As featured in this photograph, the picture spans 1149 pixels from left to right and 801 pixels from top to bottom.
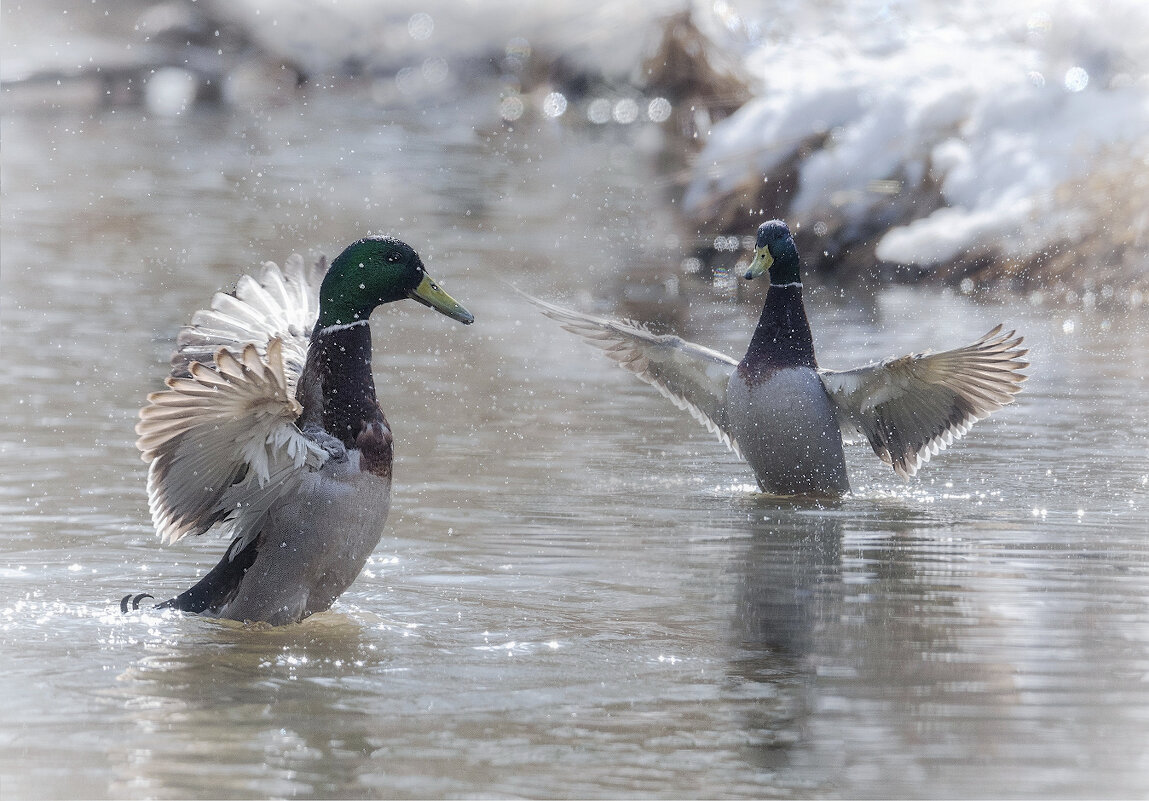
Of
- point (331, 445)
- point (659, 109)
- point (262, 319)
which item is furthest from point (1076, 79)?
point (331, 445)

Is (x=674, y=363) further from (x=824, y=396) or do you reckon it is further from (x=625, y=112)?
(x=625, y=112)

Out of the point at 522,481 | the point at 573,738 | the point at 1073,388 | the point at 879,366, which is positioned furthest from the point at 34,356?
the point at 573,738

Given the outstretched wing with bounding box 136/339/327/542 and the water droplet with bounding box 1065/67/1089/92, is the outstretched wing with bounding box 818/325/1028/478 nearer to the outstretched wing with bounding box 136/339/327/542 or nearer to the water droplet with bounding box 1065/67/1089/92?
the outstretched wing with bounding box 136/339/327/542

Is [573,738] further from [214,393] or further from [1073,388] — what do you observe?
[1073,388]

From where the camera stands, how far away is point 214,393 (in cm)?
465

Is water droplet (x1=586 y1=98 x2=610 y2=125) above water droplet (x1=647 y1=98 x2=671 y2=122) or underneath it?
above

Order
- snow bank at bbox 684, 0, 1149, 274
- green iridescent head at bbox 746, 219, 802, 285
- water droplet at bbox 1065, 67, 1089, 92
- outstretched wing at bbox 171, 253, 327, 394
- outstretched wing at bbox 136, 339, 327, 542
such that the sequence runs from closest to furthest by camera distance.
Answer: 1. outstretched wing at bbox 136, 339, 327, 542
2. outstretched wing at bbox 171, 253, 327, 394
3. green iridescent head at bbox 746, 219, 802, 285
4. snow bank at bbox 684, 0, 1149, 274
5. water droplet at bbox 1065, 67, 1089, 92

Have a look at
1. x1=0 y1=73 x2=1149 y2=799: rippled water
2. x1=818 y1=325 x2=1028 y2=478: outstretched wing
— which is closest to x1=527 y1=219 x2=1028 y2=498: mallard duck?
x1=818 y1=325 x2=1028 y2=478: outstretched wing

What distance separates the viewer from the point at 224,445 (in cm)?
491

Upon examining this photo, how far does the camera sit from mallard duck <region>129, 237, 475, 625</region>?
488 centimetres

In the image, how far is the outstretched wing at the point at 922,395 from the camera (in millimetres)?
7219

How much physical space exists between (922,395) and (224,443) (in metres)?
3.46

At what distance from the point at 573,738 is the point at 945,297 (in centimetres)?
939

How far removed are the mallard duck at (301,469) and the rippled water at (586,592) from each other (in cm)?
15
